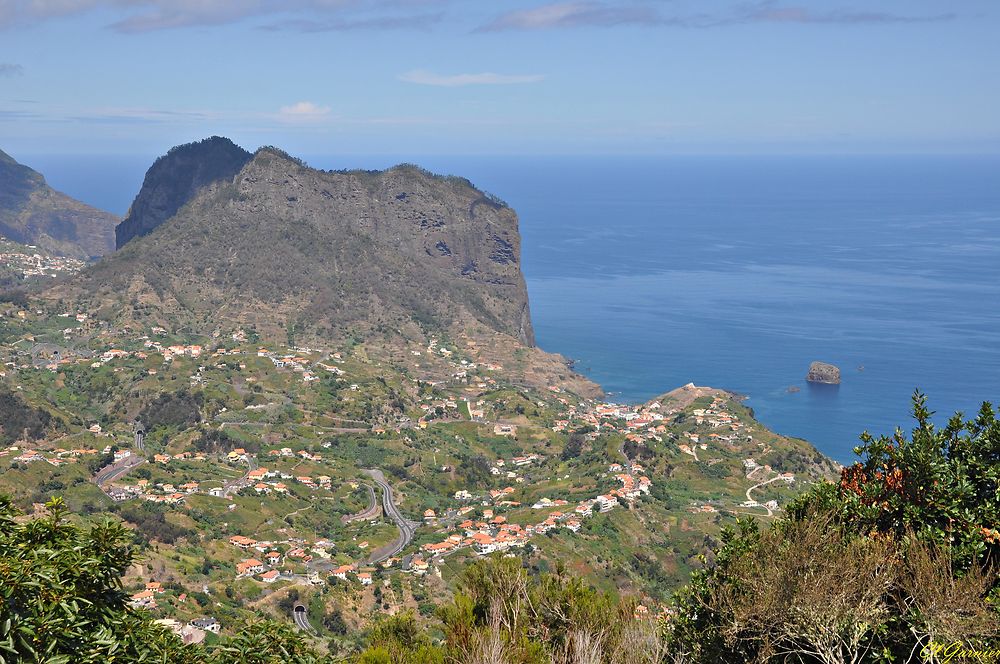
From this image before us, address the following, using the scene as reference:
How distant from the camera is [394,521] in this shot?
60375mm

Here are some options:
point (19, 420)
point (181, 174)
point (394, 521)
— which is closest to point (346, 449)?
point (394, 521)

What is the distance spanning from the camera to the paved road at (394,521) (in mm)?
53000

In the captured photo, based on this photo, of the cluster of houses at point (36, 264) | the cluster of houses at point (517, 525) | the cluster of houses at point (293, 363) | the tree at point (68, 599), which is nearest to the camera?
the tree at point (68, 599)

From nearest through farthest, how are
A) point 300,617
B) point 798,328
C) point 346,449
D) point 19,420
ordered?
point 300,617 → point 19,420 → point 346,449 → point 798,328

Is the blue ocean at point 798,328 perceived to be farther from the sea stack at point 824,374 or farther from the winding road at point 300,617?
the winding road at point 300,617

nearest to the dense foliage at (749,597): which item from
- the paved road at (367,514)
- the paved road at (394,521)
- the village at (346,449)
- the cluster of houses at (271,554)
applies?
the village at (346,449)

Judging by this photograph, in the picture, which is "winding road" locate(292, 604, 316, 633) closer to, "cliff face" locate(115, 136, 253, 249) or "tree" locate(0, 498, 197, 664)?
"tree" locate(0, 498, 197, 664)

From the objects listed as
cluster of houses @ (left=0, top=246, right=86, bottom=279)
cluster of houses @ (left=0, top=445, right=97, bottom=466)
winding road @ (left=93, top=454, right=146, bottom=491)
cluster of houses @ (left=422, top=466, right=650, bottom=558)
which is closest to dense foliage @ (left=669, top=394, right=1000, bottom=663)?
cluster of houses @ (left=422, top=466, right=650, bottom=558)

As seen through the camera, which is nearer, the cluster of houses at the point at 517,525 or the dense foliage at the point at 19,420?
the cluster of houses at the point at 517,525

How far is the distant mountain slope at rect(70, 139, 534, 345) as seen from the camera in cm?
11400

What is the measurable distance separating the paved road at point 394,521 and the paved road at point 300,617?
9.59m

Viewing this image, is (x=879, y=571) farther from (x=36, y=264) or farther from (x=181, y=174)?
(x=36, y=264)

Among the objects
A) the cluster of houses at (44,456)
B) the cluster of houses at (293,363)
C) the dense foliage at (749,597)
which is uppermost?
the dense foliage at (749,597)

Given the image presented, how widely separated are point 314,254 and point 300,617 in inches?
3604
